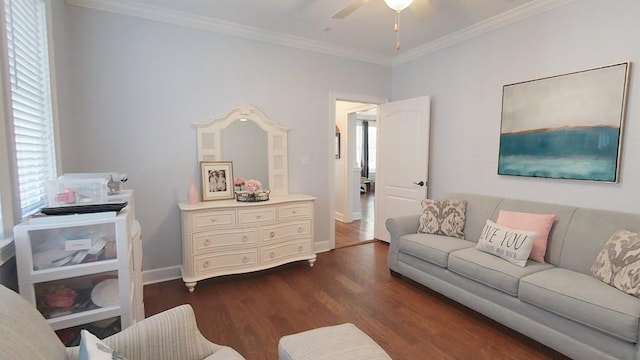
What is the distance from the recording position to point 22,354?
774 mm

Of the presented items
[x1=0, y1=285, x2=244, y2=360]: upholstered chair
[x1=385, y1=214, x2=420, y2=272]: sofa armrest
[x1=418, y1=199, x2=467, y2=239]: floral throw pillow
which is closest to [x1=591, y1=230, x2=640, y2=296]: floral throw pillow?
[x1=418, y1=199, x2=467, y2=239]: floral throw pillow

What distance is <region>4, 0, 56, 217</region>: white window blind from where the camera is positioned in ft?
5.11

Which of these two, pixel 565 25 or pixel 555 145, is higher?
pixel 565 25

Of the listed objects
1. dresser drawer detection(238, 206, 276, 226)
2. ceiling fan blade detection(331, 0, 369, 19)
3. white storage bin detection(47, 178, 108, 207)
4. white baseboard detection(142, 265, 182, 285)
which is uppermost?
ceiling fan blade detection(331, 0, 369, 19)

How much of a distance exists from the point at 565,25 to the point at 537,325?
2.47m

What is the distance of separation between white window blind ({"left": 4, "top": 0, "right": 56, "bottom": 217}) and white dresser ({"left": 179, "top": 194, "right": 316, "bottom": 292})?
1.11m

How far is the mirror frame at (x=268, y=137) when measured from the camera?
3.20m

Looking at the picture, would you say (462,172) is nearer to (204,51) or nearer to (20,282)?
(204,51)

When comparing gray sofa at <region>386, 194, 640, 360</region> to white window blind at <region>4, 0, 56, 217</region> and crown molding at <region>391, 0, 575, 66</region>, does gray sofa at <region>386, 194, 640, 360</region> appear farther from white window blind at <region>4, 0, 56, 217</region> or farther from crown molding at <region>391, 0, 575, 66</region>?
white window blind at <region>4, 0, 56, 217</region>

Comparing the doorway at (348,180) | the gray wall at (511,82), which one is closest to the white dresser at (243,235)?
the doorway at (348,180)

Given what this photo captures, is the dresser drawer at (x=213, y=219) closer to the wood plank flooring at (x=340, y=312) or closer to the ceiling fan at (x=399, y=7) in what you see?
the wood plank flooring at (x=340, y=312)

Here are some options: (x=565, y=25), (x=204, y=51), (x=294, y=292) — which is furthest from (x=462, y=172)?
(x=204, y=51)

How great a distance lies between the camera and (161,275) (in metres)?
3.13

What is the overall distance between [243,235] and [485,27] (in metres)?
3.29
